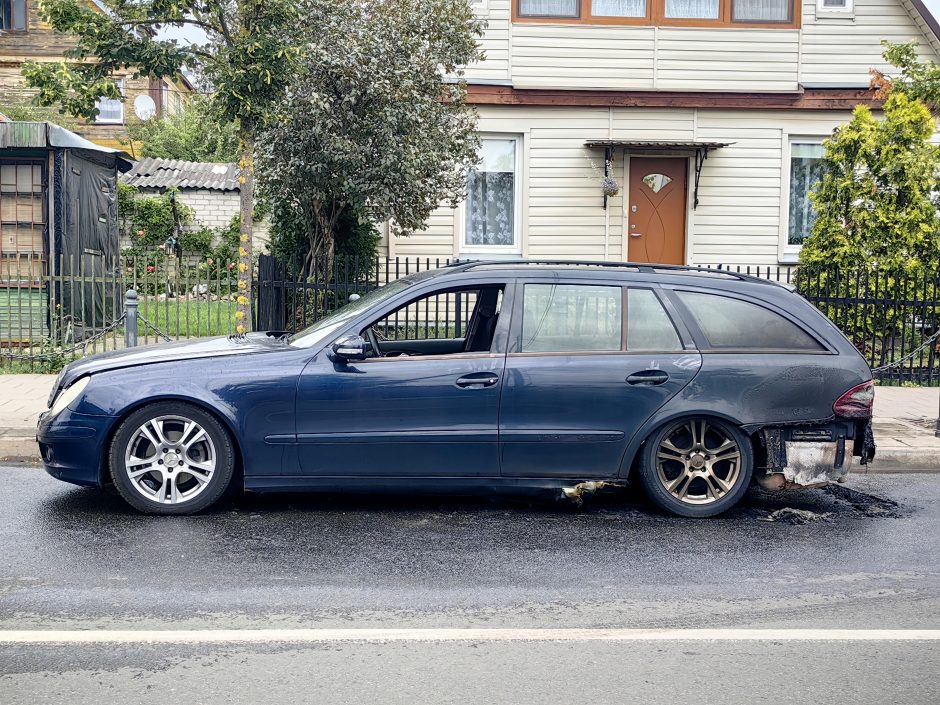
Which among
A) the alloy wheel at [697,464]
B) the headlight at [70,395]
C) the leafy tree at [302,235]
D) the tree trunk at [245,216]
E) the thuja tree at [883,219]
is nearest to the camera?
the headlight at [70,395]

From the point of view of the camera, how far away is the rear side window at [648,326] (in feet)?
20.9

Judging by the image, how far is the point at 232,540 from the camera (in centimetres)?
561

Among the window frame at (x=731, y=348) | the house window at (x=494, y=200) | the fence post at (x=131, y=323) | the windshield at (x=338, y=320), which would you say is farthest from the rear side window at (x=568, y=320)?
the house window at (x=494, y=200)

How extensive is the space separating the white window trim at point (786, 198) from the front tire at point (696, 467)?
35.0ft

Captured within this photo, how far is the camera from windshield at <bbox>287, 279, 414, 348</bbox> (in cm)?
631

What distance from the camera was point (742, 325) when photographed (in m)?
6.48

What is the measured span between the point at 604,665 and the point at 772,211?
13.5 m

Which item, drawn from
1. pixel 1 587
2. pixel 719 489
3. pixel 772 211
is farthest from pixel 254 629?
pixel 772 211

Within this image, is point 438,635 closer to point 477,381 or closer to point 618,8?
point 477,381

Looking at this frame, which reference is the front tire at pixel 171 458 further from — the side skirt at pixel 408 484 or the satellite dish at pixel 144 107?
the satellite dish at pixel 144 107

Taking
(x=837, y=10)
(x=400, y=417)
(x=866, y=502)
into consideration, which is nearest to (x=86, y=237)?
(x=400, y=417)

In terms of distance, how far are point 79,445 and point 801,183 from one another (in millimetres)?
13232

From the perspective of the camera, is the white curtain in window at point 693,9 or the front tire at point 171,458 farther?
the white curtain in window at point 693,9

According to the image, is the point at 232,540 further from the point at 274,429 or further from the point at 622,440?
the point at 622,440
